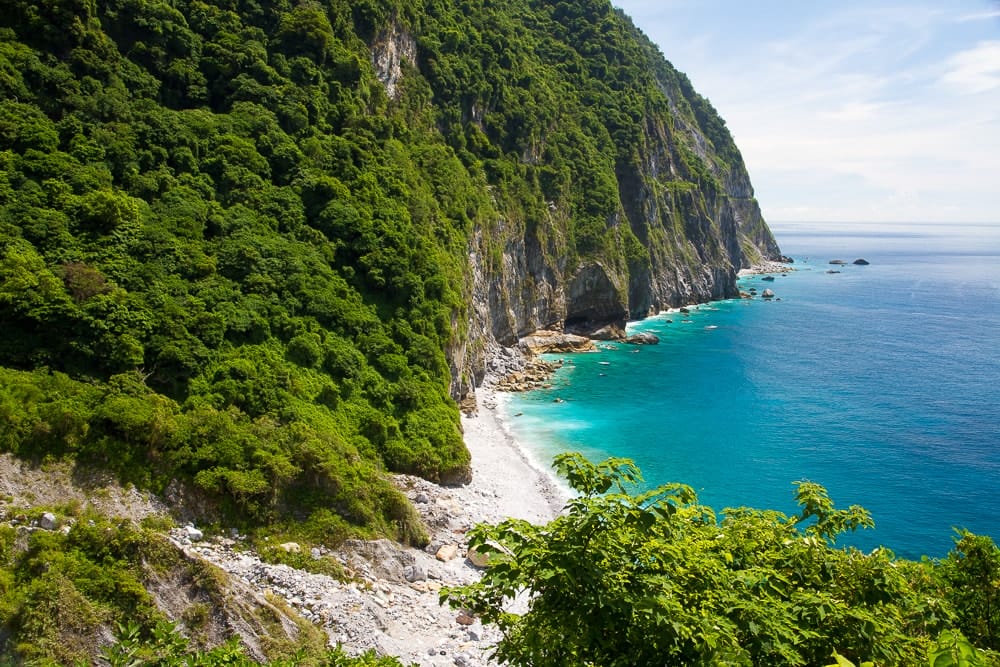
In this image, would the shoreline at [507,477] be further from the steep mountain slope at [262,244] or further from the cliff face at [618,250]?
the cliff face at [618,250]

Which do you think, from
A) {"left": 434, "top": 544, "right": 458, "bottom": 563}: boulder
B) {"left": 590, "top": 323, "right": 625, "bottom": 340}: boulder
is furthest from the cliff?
{"left": 590, "top": 323, "right": 625, "bottom": 340}: boulder

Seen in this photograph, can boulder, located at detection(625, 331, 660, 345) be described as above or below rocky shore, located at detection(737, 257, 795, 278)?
below

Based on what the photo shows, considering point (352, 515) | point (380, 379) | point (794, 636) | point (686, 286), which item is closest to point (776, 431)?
point (380, 379)

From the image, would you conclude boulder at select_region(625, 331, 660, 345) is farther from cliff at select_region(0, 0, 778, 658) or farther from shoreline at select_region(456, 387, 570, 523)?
shoreline at select_region(456, 387, 570, 523)

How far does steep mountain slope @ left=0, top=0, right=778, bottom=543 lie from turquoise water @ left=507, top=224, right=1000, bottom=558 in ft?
45.4

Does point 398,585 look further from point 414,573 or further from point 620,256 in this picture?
point 620,256

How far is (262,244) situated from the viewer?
40688mm

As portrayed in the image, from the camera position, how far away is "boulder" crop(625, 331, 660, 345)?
3462 inches

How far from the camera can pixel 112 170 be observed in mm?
37625

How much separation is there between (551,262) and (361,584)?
65.0 meters

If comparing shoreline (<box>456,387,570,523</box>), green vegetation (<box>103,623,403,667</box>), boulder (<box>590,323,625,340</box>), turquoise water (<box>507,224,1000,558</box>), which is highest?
green vegetation (<box>103,623,403,667</box>)

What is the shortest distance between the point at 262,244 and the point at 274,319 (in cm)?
628

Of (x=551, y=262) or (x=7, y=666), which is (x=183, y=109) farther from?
(x=551, y=262)

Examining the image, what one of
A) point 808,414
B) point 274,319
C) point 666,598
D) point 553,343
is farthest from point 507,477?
point 553,343
